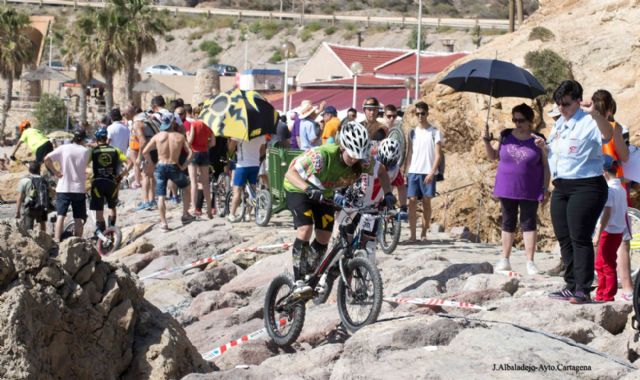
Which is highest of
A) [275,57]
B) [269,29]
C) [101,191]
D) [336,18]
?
[336,18]

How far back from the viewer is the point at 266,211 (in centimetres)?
1509

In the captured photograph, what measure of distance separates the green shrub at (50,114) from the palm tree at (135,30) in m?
5.40

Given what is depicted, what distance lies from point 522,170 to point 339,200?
9.53 ft

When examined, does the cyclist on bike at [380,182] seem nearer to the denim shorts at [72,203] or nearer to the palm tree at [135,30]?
the denim shorts at [72,203]

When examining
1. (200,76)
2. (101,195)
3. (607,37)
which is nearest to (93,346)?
(101,195)

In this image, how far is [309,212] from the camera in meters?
8.16

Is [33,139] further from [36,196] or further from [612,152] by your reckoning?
[612,152]

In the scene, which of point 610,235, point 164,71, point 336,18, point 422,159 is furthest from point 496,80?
point 336,18

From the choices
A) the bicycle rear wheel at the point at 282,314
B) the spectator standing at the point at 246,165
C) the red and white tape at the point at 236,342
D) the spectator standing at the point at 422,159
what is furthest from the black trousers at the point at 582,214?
the spectator standing at the point at 246,165

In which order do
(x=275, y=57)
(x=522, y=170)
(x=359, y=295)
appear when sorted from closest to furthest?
(x=359, y=295) < (x=522, y=170) < (x=275, y=57)

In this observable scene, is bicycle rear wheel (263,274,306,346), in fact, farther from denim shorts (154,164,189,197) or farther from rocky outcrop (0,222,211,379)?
denim shorts (154,164,189,197)

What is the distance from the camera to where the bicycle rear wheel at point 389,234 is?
1193cm

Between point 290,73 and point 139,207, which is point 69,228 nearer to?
point 139,207

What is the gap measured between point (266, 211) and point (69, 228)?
2.93m
